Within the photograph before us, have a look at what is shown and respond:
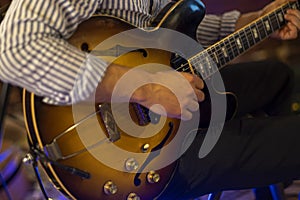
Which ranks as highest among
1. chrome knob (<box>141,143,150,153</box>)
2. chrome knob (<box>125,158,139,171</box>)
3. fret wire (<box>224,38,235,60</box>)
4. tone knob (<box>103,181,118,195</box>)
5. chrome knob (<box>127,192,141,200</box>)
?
fret wire (<box>224,38,235,60</box>)

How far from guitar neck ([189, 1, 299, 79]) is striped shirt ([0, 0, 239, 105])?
0.95 feet

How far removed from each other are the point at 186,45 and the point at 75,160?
1.15 feet

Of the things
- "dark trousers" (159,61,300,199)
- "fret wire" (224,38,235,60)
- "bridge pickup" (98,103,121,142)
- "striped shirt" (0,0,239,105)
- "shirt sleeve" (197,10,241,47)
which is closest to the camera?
"striped shirt" (0,0,239,105)

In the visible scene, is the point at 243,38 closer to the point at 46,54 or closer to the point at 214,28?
the point at 214,28

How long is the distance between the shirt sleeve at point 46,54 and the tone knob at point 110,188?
182mm

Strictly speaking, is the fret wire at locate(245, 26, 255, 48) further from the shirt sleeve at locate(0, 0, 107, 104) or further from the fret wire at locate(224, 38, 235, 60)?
the shirt sleeve at locate(0, 0, 107, 104)

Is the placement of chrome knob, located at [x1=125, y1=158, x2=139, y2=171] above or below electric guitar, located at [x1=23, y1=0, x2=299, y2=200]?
below

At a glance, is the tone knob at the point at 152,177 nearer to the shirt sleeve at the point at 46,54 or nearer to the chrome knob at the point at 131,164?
the chrome knob at the point at 131,164

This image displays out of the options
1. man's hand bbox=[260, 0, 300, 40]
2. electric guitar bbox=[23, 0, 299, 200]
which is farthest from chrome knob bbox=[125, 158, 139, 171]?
man's hand bbox=[260, 0, 300, 40]

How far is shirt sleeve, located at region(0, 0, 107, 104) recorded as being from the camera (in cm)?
77

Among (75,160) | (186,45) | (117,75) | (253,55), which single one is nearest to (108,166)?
(75,160)

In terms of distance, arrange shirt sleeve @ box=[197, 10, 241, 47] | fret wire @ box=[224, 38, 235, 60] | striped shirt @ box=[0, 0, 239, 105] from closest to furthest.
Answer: striped shirt @ box=[0, 0, 239, 105]
fret wire @ box=[224, 38, 235, 60]
shirt sleeve @ box=[197, 10, 241, 47]

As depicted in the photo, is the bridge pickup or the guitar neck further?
the guitar neck

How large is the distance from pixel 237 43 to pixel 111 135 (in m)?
0.43
